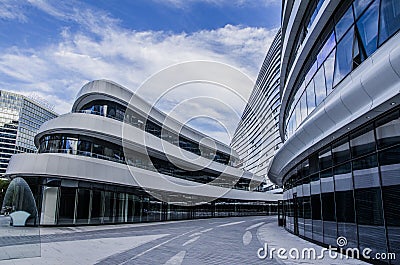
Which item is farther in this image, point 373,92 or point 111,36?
point 111,36

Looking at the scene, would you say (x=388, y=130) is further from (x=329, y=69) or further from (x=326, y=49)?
(x=326, y=49)

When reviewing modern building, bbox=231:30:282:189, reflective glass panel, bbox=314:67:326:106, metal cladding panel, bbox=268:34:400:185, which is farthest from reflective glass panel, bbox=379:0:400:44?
modern building, bbox=231:30:282:189

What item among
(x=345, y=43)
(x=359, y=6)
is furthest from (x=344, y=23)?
(x=359, y=6)

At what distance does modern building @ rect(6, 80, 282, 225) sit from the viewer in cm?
2287

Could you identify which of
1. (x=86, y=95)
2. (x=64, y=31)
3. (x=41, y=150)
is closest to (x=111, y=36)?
(x=64, y=31)

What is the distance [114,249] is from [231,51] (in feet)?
78.3

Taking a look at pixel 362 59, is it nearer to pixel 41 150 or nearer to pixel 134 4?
pixel 134 4

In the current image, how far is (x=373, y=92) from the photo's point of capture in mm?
7879

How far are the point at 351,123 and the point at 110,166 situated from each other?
19880 mm

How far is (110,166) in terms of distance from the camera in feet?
84.1

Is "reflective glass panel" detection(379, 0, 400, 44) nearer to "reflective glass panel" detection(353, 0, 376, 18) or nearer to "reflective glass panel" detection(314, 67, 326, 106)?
"reflective glass panel" detection(353, 0, 376, 18)

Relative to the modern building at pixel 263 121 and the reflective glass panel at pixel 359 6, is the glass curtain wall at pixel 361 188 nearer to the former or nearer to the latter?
the reflective glass panel at pixel 359 6

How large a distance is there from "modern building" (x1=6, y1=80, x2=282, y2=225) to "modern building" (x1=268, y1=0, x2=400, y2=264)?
13752 mm

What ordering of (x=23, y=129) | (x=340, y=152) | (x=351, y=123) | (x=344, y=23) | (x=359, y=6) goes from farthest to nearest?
1. (x=23, y=129)
2. (x=340, y=152)
3. (x=344, y=23)
4. (x=351, y=123)
5. (x=359, y=6)
